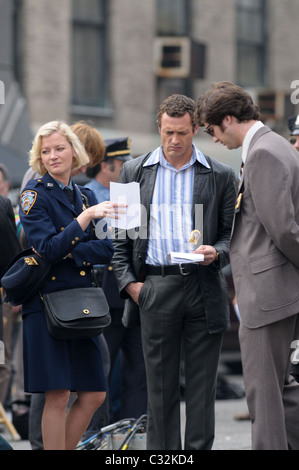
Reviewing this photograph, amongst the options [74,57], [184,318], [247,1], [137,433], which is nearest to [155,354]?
[184,318]

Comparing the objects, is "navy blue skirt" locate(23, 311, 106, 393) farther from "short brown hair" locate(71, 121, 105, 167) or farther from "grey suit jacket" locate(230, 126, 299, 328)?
"short brown hair" locate(71, 121, 105, 167)

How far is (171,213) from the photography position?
6.59m

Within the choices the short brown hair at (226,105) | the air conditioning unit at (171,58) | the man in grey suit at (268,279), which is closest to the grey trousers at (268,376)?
the man in grey suit at (268,279)

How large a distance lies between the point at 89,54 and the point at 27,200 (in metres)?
13.8

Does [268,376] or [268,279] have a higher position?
[268,279]

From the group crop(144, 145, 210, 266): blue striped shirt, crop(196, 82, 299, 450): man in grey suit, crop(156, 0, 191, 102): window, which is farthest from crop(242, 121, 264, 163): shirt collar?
crop(156, 0, 191, 102): window

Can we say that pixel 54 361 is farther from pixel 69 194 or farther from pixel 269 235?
pixel 269 235

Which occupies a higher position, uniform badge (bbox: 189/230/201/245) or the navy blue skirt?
uniform badge (bbox: 189/230/201/245)

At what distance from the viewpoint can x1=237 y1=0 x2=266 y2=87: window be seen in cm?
2297

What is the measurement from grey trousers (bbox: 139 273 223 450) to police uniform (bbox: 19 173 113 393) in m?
0.33

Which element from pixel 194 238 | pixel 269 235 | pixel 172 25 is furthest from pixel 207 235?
pixel 172 25

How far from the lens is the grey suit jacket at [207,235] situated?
6512 mm

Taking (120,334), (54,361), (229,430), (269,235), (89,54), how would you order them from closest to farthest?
(269,235)
(54,361)
(120,334)
(229,430)
(89,54)
